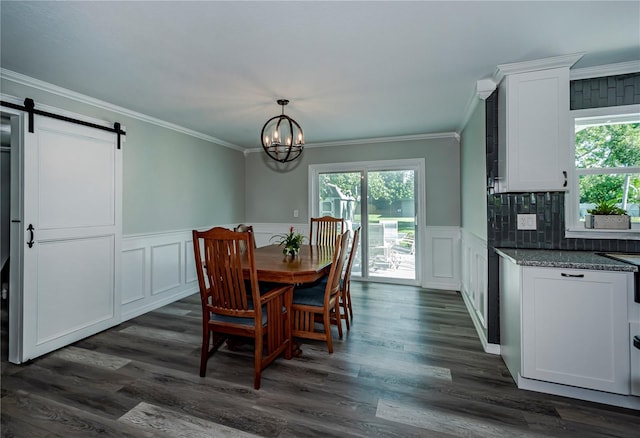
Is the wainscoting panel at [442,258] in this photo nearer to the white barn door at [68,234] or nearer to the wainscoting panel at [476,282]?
the wainscoting panel at [476,282]

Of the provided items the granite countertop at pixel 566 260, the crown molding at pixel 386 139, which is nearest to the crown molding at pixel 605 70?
the granite countertop at pixel 566 260

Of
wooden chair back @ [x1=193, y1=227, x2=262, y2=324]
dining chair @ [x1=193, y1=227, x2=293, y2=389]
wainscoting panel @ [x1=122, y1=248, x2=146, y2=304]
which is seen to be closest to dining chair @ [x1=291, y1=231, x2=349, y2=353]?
dining chair @ [x1=193, y1=227, x2=293, y2=389]

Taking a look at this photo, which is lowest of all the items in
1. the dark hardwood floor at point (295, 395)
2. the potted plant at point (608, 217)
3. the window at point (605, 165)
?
the dark hardwood floor at point (295, 395)

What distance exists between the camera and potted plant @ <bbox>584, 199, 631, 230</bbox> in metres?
2.28

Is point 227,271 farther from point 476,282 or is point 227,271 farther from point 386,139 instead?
point 386,139

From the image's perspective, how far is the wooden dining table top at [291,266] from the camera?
2.29m

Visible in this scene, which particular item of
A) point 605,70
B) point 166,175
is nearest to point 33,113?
point 166,175

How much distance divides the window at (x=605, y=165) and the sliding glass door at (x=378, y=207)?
232cm

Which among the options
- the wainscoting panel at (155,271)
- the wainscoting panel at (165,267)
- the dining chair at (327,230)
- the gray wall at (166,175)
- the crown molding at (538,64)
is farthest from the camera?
the dining chair at (327,230)

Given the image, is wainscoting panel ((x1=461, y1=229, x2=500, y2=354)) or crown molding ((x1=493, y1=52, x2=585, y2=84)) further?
wainscoting panel ((x1=461, y1=229, x2=500, y2=354))

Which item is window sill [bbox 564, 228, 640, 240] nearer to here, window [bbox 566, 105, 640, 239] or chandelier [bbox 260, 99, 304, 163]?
window [bbox 566, 105, 640, 239]

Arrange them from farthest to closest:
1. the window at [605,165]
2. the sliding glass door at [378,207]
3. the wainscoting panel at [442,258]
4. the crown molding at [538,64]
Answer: the sliding glass door at [378,207] < the wainscoting panel at [442,258] < the window at [605,165] < the crown molding at [538,64]

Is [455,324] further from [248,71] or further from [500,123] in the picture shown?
[248,71]

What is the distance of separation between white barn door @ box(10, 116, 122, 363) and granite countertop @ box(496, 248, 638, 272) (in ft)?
12.0
